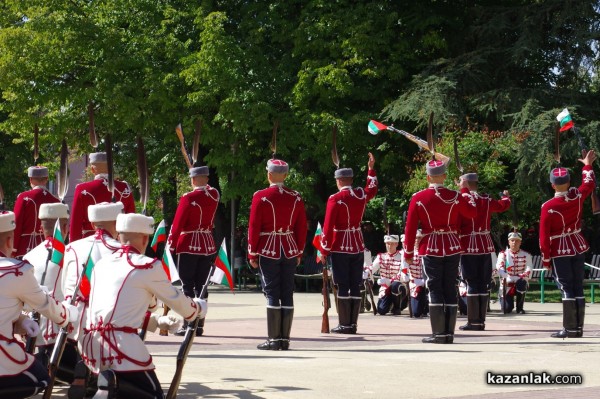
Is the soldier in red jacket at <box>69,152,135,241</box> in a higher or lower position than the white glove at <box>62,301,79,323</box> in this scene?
higher

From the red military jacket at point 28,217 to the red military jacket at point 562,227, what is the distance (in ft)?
19.6

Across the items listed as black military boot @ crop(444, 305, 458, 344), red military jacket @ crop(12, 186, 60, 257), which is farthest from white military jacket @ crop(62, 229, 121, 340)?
black military boot @ crop(444, 305, 458, 344)

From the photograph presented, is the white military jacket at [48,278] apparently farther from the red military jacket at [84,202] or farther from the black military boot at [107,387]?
the red military jacket at [84,202]

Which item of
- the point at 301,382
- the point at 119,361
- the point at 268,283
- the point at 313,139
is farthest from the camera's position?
the point at 313,139

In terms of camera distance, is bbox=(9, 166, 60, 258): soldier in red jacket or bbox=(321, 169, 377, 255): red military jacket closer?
bbox=(9, 166, 60, 258): soldier in red jacket

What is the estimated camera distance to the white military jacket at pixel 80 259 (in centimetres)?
852

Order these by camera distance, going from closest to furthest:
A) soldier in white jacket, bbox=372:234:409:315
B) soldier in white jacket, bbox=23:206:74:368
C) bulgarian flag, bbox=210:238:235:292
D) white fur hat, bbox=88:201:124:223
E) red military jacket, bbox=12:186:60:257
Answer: white fur hat, bbox=88:201:124:223, soldier in white jacket, bbox=23:206:74:368, bulgarian flag, bbox=210:238:235:292, red military jacket, bbox=12:186:60:257, soldier in white jacket, bbox=372:234:409:315

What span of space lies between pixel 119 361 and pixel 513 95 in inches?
906

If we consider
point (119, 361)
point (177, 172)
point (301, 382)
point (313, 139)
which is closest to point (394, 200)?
point (313, 139)

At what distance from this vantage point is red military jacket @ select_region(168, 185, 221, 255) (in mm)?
14883

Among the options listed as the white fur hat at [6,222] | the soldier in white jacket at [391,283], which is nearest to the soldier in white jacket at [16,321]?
the white fur hat at [6,222]

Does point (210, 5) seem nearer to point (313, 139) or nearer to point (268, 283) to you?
point (313, 139)

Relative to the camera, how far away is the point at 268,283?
13297mm

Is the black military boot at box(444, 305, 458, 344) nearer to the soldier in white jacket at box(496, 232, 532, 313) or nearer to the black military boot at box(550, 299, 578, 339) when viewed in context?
the black military boot at box(550, 299, 578, 339)
